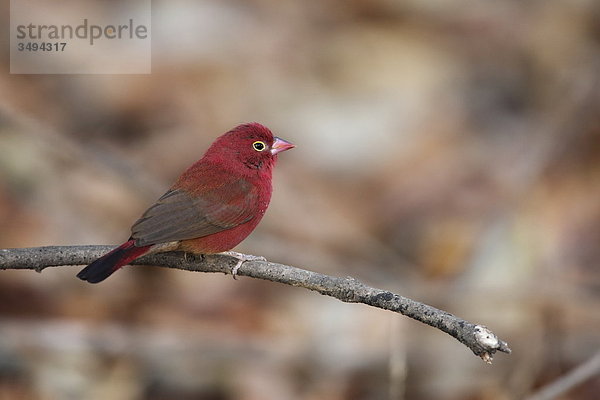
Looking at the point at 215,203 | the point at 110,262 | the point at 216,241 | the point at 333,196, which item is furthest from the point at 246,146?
the point at 333,196

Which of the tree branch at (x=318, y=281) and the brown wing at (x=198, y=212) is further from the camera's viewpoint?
the brown wing at (x=198, y=212)

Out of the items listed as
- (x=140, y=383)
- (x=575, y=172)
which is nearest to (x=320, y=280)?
(x=140, y=383)

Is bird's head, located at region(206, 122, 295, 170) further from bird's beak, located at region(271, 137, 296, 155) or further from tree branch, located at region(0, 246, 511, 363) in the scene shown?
tree branch, located at region(0, 246, 511, 363)

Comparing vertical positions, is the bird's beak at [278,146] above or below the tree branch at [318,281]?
above

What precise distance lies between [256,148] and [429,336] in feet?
8.66

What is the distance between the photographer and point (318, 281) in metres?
2.83

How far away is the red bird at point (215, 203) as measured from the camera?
124 inches

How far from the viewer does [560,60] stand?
893 cm

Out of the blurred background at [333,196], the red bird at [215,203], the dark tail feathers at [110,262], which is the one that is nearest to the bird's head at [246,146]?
the red bird at [215,203]

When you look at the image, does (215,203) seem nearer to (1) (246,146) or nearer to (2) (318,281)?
(1) (246,146)

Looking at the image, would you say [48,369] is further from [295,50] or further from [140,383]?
[295,50]

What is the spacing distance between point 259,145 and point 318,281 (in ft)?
3.13

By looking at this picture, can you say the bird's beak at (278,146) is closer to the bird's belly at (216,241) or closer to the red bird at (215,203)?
the red bird at (215,203)

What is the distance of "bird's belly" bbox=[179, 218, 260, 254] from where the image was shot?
333 centimetres
